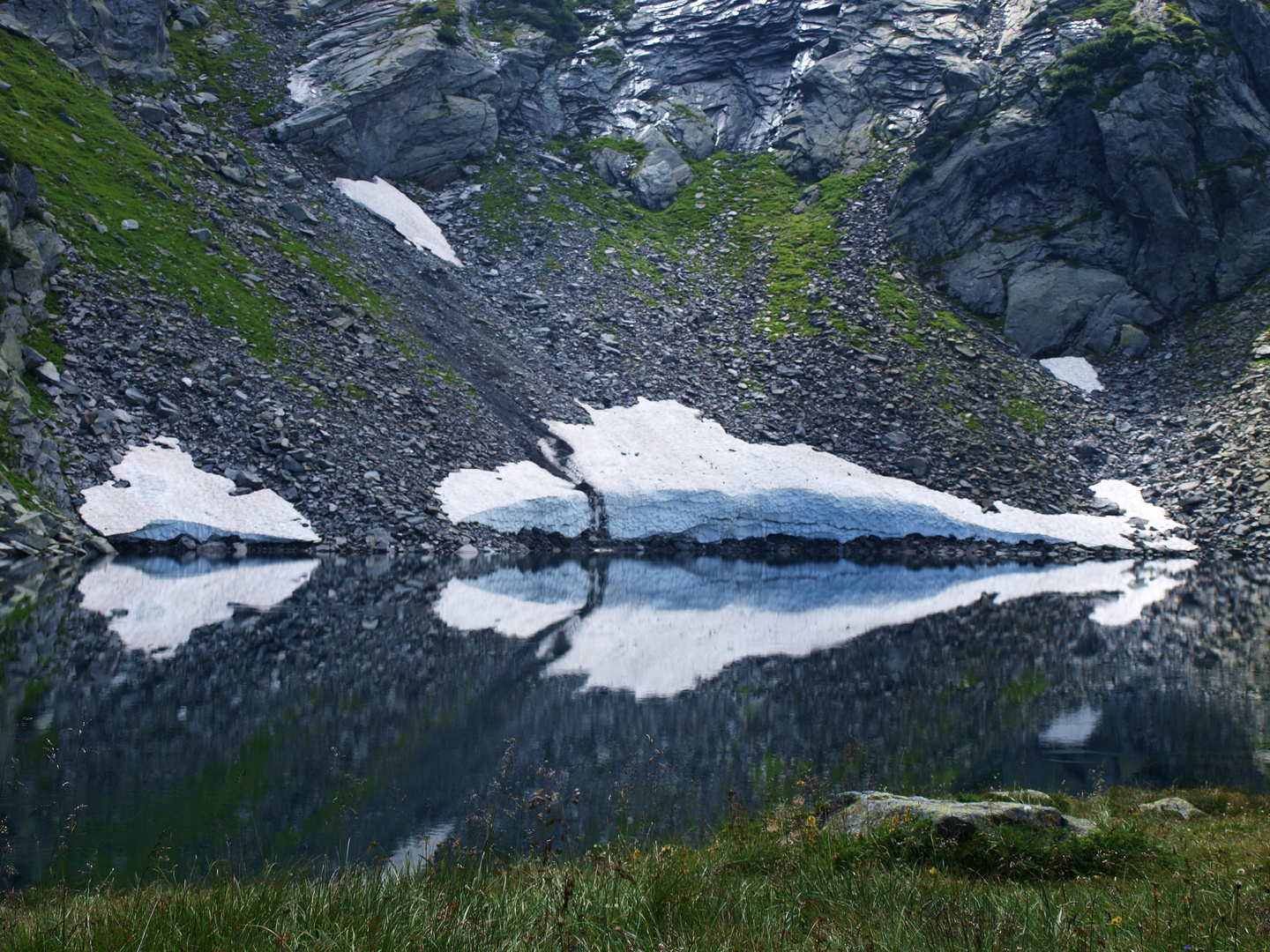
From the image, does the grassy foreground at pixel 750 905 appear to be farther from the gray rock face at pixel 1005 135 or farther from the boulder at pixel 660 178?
the boulder at pixel 660 178

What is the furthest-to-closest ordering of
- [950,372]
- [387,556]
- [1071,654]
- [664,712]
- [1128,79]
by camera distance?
[1128,79] < [950,372] < [387,556] < [1071,654] < [664,712]

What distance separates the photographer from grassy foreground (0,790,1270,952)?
4.34 meters

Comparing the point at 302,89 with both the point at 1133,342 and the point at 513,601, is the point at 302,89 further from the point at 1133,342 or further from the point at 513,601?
the point at 1133,342

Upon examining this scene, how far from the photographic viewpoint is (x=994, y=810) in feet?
25.3

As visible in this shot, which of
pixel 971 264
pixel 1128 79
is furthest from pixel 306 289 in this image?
pixel 1128 79

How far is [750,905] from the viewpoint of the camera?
5.42m

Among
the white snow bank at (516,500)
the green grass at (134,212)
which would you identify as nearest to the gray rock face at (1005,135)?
the green grass at (134,212)

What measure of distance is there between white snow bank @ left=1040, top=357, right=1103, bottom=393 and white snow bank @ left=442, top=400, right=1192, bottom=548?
1549cm

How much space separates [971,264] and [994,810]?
72.1 meters

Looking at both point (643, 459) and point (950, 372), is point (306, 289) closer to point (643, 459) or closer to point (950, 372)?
point (643, 459)

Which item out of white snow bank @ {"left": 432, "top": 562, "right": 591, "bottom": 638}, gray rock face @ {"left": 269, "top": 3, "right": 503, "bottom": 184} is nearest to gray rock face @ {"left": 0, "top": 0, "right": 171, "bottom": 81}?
gray rock face @ {"left": 269, "top": 3, "right": 503, "bottom": 184}

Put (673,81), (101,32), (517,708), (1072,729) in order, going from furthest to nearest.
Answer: (673,81) → (101,32) → (1072,729) → (517,708)

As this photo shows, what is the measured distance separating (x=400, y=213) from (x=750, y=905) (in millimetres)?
67418

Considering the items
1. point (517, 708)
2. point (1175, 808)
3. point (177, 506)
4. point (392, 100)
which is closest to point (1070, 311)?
point (392, 100)
